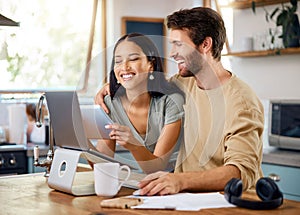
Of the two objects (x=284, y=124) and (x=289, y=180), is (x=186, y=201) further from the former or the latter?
(x=284, y=124)

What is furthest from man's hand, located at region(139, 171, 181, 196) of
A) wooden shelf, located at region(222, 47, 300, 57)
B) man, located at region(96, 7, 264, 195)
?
wooden shelf, located at region(222, 47, 300, 57)

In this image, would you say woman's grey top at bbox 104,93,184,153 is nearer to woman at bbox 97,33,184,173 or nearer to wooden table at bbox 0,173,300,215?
woman at bbox 97,33,184,173

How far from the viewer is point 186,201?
1942mm

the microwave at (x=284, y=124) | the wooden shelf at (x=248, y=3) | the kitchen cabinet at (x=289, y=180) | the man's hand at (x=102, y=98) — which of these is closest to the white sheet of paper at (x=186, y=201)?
the man's hand at (x=102, y=98)

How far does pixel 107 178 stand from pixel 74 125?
28 cm

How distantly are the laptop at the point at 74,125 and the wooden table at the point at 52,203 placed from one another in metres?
0.14

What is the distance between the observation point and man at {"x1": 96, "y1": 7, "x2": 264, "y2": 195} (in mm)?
2113

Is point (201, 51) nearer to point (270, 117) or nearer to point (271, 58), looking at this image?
point (270, 117)

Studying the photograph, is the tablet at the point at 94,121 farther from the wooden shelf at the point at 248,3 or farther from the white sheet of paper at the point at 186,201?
the wooden shelf at the point at 248,3

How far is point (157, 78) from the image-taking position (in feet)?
7.57

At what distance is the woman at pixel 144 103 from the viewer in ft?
7.30

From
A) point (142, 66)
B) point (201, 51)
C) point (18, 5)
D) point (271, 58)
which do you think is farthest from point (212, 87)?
point (18, 5)

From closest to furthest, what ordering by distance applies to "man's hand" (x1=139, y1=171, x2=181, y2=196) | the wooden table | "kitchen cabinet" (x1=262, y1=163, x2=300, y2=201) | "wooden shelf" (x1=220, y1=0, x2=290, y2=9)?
the wooden table → "man's hand" (x1=139, y1=171, x2=181, y2=196) → "kitchen cabinet" (x1=262, y1=163, x2=300, y2=201) → "wooden shelf" (x1=220, y1=0, x2=290, y2=9)

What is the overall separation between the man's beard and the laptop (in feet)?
1.15
